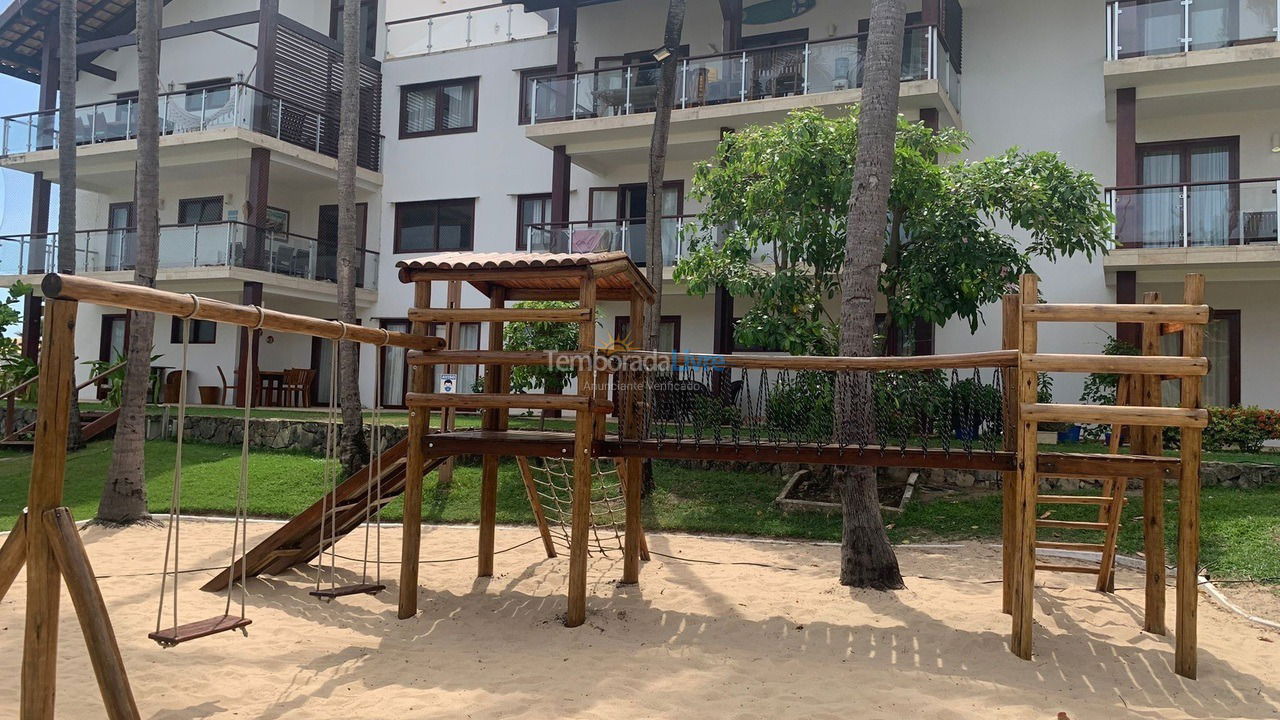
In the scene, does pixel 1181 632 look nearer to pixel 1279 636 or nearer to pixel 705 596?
pixel 1279 636

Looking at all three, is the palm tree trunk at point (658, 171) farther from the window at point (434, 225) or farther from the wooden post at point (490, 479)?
the window at point (434, 225)

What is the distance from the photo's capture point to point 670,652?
5977mm

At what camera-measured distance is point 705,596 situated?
24.2 ft

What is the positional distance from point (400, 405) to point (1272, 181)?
16531mm

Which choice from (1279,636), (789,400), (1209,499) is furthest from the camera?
(789,400)

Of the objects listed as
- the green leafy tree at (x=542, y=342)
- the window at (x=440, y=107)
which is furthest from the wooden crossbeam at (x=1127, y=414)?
the window at (x=440, y=107)

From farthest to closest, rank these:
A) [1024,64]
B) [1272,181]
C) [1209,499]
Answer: [1024,64]
[1272,181]
[1209,499]

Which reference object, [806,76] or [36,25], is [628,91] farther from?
[36,25]

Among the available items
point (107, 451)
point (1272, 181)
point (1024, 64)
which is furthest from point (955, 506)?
point (107, 451)

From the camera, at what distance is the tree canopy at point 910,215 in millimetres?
10984

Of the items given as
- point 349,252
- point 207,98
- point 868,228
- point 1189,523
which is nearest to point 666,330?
point 349,252

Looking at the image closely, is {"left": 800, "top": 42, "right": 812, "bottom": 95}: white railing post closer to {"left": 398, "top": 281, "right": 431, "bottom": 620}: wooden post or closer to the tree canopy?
the tree canopy

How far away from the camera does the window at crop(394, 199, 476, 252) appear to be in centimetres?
1975

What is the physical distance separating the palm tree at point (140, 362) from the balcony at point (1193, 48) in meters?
13.1
